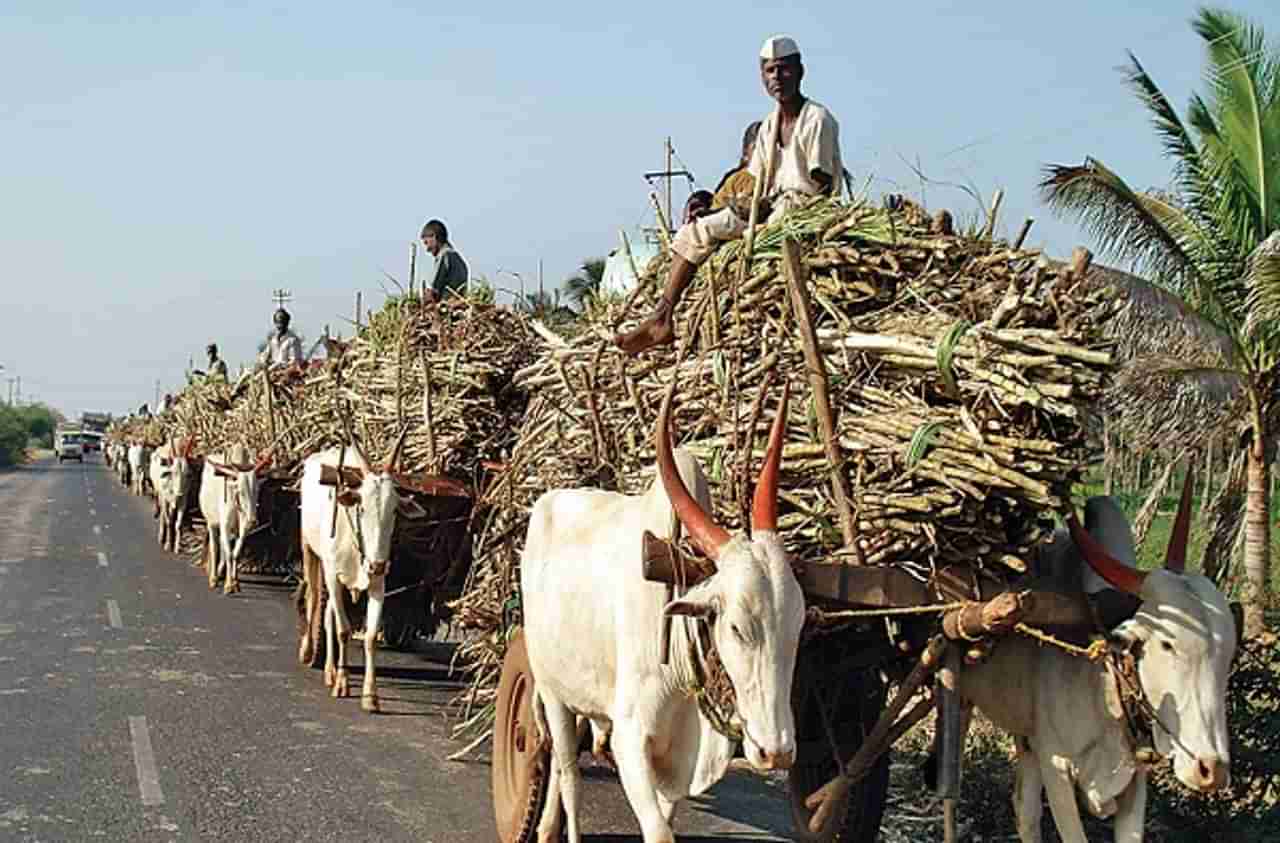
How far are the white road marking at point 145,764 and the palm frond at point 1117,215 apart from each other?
8.07 meters

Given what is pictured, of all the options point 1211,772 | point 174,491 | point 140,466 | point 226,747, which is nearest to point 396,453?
point 226,747

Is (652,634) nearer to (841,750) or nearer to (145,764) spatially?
(841,750)

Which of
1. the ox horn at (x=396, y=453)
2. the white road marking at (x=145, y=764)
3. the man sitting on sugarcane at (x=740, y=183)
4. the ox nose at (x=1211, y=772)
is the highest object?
the man sitting on sugarcane at (x=740, y=183)

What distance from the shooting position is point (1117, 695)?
4.65m

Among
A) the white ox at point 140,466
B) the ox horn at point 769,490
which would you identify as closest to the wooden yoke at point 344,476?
the ox horn at point 769,490

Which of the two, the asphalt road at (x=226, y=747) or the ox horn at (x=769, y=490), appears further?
the asphalt road at (x=226, y=747)

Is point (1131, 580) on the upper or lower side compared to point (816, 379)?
lower

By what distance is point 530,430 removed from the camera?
291 inches

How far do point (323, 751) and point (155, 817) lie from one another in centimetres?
148

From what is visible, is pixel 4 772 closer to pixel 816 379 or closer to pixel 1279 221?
pixel 816 379

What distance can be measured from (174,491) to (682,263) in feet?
50.1

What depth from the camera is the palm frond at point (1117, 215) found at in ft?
39.2

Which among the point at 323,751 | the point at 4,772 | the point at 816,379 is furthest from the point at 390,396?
the point at 816,379

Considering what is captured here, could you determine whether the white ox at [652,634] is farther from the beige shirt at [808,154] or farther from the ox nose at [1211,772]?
the beige shirt at [808,154]
